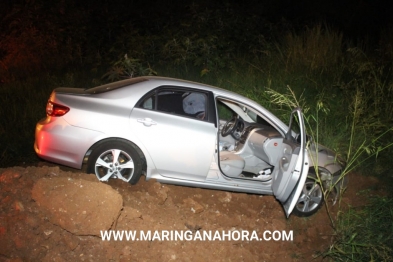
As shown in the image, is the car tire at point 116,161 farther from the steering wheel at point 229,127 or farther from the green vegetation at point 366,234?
the green vegetation at point 366,234

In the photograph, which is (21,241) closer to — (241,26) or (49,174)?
(49,174)

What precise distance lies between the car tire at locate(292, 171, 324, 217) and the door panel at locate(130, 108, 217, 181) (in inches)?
54.7

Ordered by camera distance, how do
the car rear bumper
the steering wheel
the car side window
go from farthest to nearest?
1. the steering wheel
2. the car side window
3. the car rear bumper

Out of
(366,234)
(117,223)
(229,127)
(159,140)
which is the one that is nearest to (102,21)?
(229,127)

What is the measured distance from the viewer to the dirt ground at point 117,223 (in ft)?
13.8

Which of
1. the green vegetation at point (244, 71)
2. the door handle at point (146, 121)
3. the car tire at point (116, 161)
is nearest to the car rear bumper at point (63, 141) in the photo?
the car tire at point (116, 161)

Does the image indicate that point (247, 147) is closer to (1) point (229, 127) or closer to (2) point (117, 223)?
(1) point (229, 127)

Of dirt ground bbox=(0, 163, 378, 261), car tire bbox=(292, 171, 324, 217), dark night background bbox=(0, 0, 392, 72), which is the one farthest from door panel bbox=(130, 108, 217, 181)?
dark night background bbox=(0, 0, 392, 72)

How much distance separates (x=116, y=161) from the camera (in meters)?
5.39

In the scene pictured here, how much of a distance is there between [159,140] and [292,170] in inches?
64.3

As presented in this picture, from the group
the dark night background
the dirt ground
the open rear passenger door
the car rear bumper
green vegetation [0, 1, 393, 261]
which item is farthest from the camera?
the dark night background

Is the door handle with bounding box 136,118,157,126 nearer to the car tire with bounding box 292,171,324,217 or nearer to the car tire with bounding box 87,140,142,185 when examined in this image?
the car tire with bounding box 87,140,142,185

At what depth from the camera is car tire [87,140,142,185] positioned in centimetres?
531

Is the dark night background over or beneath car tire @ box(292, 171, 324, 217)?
over
